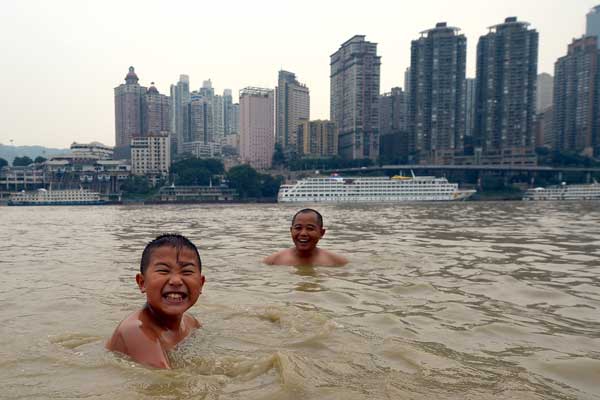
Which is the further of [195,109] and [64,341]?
[195,109]

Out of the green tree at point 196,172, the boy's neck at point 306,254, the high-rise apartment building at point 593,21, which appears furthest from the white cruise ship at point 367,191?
the high-rise apartment building at point 593,21

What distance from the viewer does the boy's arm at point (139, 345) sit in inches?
111

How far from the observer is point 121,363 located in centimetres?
284

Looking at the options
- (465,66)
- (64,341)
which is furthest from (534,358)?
(465,66)

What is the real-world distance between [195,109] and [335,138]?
176 ft

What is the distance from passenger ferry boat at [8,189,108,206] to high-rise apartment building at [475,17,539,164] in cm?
8159

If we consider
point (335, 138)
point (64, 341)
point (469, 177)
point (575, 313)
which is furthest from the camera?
point (335, 138)

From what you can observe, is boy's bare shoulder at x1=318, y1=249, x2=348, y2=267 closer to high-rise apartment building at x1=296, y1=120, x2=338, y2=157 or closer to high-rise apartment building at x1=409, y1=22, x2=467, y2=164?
high-rise apartment building at x1=409, y1=22, x2=467, y2=164

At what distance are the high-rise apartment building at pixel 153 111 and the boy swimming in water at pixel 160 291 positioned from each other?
13814 cm

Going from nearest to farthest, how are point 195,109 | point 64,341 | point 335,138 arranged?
point 64,341, point 335,138, point 195,109

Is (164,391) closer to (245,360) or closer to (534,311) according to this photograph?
(245,360)

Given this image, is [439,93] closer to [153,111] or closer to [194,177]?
[194,177]

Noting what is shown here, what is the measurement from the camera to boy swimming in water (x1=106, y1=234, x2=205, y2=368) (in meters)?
2.82

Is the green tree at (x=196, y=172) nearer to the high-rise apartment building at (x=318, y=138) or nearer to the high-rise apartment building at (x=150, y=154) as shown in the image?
the high-rise apartment building at (x=150, y=154)
